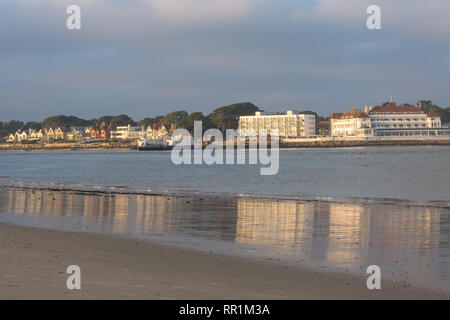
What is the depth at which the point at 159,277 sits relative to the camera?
10578mm

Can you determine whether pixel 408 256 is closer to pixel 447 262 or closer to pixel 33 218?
pixel 447 262

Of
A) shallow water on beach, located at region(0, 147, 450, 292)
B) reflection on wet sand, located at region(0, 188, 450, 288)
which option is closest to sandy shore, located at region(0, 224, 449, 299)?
shallow water on beach, located at region(0, 147, 450, 292)

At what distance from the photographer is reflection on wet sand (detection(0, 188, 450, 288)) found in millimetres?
12930

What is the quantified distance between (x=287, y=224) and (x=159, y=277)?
349 inches

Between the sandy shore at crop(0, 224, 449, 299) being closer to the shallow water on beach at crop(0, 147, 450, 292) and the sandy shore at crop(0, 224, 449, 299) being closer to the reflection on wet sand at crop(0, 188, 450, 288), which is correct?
the shallow water on beach at crop(0, 147, 450, 292)

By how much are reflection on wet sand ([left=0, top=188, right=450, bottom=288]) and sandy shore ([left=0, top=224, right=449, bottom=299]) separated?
1.29 m

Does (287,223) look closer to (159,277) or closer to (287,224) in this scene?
(287,224)

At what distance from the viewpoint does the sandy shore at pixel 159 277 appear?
9297mm

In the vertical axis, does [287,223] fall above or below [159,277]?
above

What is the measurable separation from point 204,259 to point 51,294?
4.25 metres

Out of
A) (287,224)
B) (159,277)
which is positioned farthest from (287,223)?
(159,277)

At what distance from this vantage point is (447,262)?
12156 millimetres
